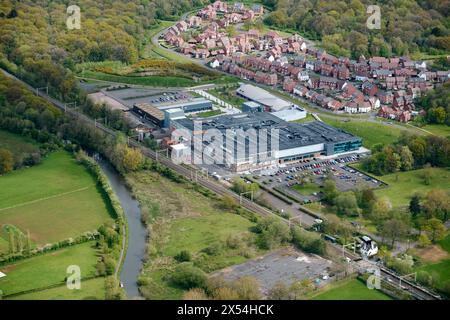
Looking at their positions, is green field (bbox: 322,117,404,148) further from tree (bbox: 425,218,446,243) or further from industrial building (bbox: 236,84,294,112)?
tree (bbox: 425,218,446,243)

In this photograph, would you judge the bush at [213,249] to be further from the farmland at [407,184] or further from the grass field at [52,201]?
the farmland at [407,184]

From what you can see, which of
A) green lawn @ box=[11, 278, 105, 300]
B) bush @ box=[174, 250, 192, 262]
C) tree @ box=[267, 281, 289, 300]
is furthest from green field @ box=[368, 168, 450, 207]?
green lawn @ box=[11, 278, 105, 300]

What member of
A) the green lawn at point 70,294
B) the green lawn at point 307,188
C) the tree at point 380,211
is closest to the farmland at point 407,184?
the tree at point 380,211

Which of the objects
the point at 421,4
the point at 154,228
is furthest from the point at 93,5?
the point at 154,228

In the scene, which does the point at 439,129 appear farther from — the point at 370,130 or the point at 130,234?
the point at 130,234

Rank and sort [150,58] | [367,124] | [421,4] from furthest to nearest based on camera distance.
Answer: [421,4] → [150,58] → [367,124]

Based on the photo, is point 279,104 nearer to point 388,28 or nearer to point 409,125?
point 409,125

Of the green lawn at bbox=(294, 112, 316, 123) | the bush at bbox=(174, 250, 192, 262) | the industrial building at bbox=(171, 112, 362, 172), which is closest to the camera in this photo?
the bush at bbox=(174, 250, 192, 262)

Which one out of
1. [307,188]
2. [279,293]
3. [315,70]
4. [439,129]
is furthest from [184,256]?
[315,70]
